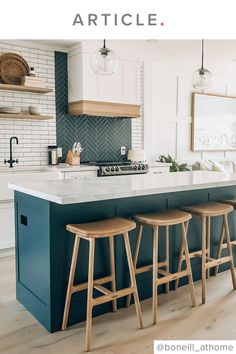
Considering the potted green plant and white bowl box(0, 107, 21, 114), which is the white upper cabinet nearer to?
white bowl box(0, 107, 21, 114)

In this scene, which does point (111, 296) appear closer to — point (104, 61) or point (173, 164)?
point (104, 61)

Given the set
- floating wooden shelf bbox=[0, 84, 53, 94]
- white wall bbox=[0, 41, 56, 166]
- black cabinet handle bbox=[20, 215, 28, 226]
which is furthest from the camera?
white wall bbox=[0, 41, 56, 166]

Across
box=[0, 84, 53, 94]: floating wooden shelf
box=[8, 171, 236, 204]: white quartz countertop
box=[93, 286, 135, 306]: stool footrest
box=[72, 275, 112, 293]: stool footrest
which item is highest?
box=[0, 84, 53, 94]: floating wooden shelf

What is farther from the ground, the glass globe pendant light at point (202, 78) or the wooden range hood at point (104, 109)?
the glass globe pendant light at point (202, 78)

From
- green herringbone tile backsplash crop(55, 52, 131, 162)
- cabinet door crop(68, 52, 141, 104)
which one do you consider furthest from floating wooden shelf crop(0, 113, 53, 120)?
cabinet door crop(68, 52, 141, 104)

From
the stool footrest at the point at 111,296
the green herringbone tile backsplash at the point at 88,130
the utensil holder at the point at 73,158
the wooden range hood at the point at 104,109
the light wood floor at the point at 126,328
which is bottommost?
the light wood floor at the point at 126,328

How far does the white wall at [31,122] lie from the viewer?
476cm

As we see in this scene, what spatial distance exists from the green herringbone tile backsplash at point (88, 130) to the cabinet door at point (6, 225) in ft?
4.73

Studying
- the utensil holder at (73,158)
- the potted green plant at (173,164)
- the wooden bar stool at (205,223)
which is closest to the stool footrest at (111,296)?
A: the wooden bar stool at (205,223)

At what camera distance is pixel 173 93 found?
256 inches

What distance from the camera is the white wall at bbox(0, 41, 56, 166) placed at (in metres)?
4.76

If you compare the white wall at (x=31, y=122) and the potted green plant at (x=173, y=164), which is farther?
the potted green plant at (x=173, y=164)

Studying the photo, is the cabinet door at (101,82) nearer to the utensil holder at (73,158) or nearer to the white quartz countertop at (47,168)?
the utensil holder at (73,158)

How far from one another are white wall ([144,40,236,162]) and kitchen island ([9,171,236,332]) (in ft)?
10.1
